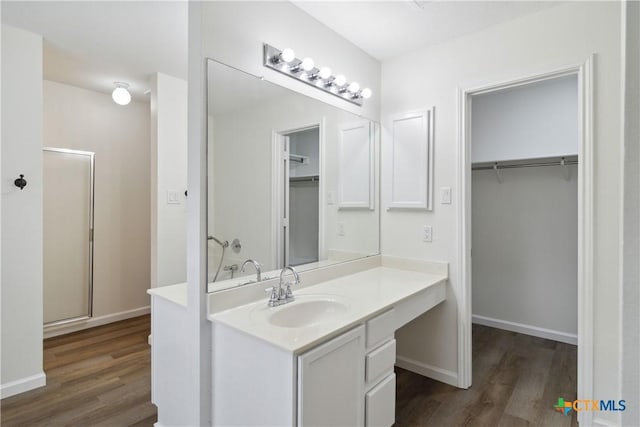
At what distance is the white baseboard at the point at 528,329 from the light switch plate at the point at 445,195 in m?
1.67

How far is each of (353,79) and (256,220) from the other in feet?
4.19

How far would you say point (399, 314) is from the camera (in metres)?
1.80

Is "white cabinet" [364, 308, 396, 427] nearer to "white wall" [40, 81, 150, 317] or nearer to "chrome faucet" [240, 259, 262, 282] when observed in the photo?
"chrome faucet" [240, 259, 262, 282]

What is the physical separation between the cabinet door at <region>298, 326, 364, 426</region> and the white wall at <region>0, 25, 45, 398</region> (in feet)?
6.96

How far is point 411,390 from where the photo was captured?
2.27 metres

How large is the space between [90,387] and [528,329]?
11.6 feet

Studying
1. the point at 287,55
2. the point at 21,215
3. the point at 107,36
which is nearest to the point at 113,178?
the point at 21,215

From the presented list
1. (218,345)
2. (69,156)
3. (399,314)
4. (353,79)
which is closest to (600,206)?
(399,314)

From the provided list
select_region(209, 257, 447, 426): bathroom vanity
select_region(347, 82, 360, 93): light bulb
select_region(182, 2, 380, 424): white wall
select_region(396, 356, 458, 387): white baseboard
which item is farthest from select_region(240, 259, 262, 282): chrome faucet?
select_region(396, 356, 458, 387): white baseboard

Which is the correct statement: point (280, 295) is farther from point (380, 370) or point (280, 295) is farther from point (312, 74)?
point (312, 74)

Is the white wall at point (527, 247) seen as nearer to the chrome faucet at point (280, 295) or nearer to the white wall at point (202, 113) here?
the chrome faucet at point (280, 295)

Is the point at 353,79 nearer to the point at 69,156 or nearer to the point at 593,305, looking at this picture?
the point at 593,305

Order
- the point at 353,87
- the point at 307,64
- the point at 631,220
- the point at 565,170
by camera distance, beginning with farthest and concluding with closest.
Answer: the point at 565,170 → the point at 353,87 → the point at 307,64 → the point at 631,220

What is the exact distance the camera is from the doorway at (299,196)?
2045mm
